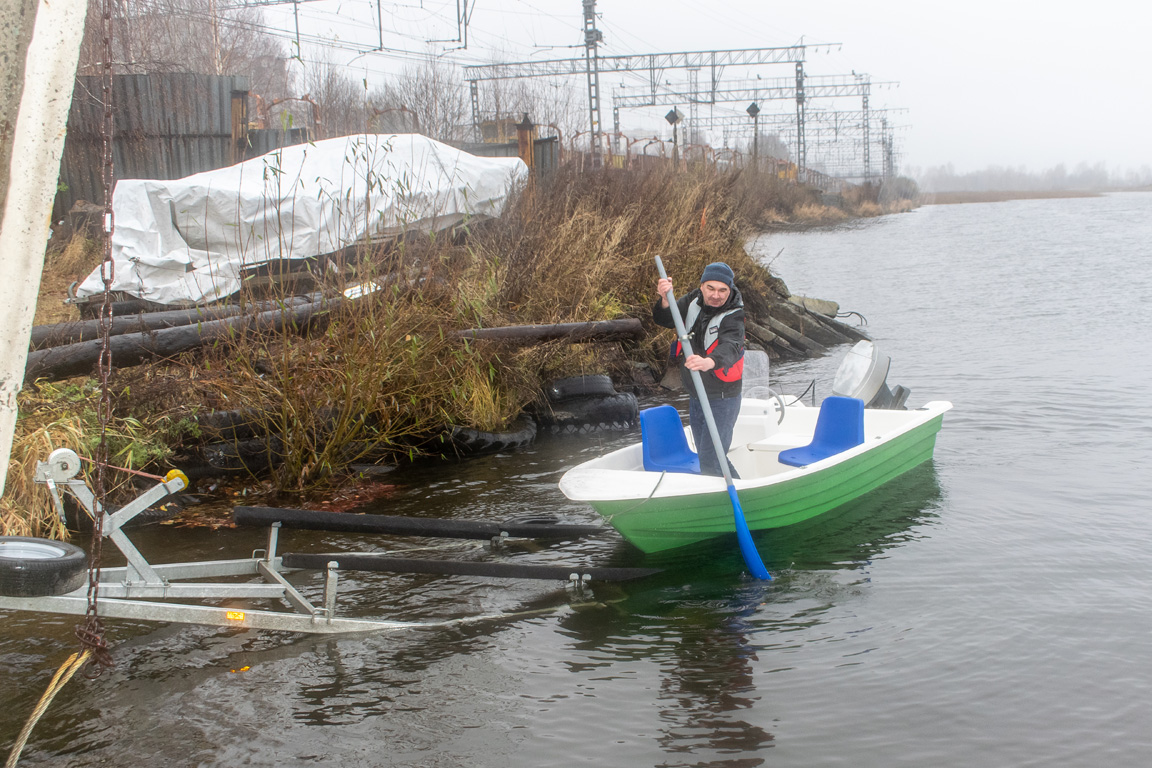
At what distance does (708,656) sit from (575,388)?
5.81m

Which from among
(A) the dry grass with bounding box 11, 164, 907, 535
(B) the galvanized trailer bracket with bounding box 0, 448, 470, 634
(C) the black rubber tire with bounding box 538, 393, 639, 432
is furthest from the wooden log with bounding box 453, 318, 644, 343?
(B) the galvanized trailer bracket with bounding box 0, 448, 470, 634

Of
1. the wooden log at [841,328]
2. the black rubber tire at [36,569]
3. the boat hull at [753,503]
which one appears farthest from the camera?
the wooden log at [841,328]

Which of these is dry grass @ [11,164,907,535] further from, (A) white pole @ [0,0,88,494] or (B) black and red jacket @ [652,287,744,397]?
(A) white pole @ [0,0,88,494]

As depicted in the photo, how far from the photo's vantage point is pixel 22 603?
13.2ft

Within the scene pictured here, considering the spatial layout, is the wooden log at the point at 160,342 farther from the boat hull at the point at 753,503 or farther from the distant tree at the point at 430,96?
the distant tree at the point at 430,96

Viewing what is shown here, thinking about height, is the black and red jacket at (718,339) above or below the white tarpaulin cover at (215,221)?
below

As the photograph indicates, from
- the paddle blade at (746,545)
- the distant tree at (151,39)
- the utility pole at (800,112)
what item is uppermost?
the utility pole at (800,112)

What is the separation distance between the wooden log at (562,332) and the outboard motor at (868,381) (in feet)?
7.24

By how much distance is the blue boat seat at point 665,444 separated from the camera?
731 cm

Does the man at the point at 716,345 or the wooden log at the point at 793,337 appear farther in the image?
the wooden log at the point at 793,337

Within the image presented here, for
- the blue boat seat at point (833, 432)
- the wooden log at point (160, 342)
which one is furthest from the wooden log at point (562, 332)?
the blue boat seat at point (833, 432)

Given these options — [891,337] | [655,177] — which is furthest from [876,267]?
[655,177]

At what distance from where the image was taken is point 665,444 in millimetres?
7441

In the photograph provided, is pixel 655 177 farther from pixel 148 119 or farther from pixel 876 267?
pixel 876 267
